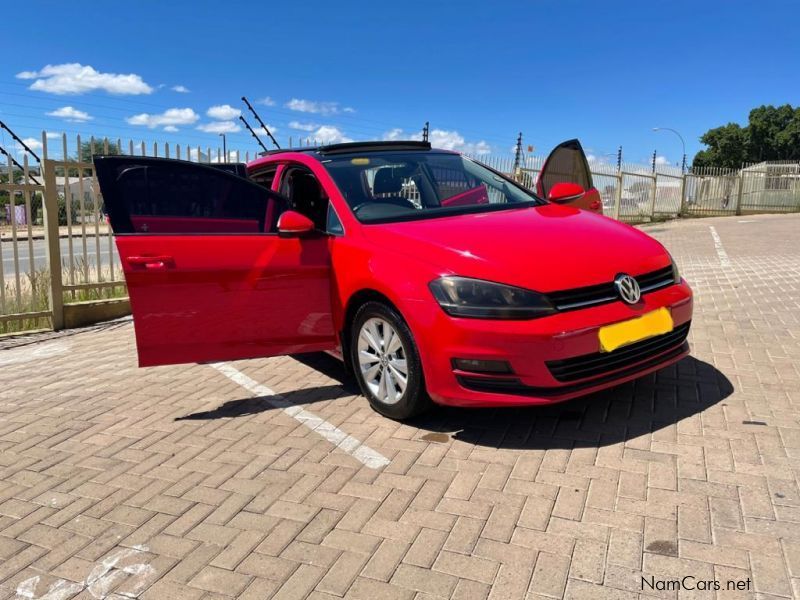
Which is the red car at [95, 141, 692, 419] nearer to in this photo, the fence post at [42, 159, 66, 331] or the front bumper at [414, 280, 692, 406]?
the front bumper at [414, 280, 692, 406]

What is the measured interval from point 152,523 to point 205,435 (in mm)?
1000

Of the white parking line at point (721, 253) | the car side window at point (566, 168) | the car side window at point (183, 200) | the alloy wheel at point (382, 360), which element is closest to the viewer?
the alloy wheel at point (382, 360)

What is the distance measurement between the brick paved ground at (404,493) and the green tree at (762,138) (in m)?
72.6

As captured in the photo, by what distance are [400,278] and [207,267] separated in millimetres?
1322

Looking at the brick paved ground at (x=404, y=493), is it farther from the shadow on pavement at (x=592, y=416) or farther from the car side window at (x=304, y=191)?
the car side window at (x=304, y=191)

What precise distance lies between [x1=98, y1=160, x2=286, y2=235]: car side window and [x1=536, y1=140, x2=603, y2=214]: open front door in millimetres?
2554

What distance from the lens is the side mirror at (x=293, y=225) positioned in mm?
3941

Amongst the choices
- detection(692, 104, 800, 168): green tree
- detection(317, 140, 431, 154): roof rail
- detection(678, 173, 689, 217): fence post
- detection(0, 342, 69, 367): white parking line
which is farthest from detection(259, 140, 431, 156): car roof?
detection(692, 104, 800, 168): green tree

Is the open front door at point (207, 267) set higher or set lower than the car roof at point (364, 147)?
lower

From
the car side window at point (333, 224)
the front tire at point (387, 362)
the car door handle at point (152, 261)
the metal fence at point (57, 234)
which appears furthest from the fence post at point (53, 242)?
the front tire at point (387, 362)

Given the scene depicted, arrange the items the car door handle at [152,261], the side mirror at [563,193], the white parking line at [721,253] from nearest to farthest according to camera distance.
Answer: the car door handle at [152,261] → the side mirror at [563,193] → the white parking line at [721,253]

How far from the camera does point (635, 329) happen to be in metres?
3.24

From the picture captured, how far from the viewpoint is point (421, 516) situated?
8.84 feet

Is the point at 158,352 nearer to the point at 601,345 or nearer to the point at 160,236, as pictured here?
the point at 160,236
